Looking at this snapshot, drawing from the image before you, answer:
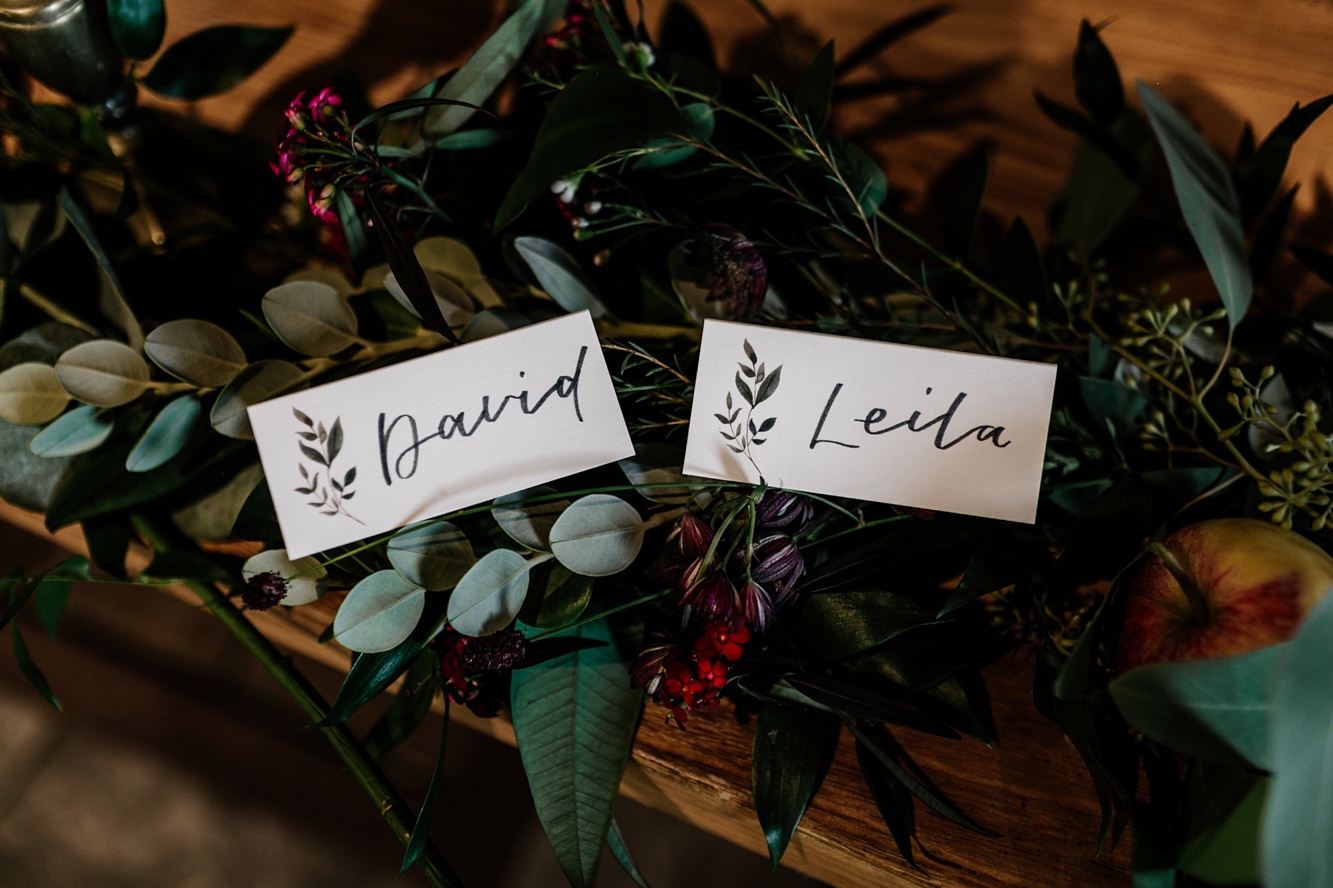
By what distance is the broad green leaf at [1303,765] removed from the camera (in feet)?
0.91

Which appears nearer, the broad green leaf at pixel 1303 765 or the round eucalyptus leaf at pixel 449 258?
the broad green leaf at pixel 1303 765

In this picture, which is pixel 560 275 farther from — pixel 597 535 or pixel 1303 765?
pixel 1303 765

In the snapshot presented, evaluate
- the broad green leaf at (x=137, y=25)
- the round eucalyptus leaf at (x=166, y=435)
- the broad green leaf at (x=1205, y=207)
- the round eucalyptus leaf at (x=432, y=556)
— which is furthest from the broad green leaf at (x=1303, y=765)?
the broad green leaf at (x=137, y=25)

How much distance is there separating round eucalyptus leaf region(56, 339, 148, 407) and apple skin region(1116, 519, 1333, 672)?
25.1 inches

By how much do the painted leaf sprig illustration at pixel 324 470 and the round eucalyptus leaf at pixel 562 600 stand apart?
0.12 meters

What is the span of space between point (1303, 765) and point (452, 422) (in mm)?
423

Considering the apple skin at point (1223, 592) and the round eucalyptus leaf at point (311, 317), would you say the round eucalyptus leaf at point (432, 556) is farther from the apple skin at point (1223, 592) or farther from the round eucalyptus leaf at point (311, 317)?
the apple skin at point (1223, 592)

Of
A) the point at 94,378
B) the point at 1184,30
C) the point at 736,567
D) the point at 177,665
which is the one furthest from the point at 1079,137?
the point at 177,665

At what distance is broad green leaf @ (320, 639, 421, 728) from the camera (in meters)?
0.46

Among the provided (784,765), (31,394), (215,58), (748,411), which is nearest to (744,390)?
(748,411)

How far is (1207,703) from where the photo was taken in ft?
1.08

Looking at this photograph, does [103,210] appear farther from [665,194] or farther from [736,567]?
[736,567]

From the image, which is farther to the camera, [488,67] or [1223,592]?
[488,67]

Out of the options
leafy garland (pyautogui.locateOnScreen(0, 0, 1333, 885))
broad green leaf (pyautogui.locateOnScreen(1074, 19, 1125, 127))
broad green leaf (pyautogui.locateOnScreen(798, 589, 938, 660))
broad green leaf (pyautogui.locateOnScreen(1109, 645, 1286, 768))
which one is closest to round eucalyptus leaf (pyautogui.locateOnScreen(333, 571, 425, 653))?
leafy garland (pyautogui.locateOnScreen(0, 0, 1333, 885))
